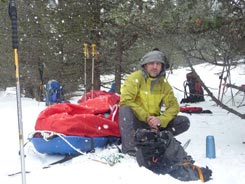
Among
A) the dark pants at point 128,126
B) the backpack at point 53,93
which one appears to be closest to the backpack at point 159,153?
the dark pants at point 128,126

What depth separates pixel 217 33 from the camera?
5094mm

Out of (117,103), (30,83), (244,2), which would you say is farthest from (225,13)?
(30,83)

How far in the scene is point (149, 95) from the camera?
492cm

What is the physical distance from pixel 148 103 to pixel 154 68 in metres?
0.43

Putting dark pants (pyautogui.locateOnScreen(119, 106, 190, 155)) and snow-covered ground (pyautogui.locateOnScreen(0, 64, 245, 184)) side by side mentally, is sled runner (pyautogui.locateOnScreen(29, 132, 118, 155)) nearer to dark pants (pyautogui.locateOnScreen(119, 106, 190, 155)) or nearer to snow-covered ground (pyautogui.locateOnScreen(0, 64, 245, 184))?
snow-covered ground (pyautogui.locateOnScreen(0, 64, 245, 184))

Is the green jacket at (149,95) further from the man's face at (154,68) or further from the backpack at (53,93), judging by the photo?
the backpack at (53,93)

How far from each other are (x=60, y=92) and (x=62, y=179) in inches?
267

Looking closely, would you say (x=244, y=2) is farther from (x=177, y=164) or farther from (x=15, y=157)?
(x=15, y=157)

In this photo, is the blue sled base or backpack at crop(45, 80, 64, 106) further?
backpack at crop(45, 80, 64, 106)

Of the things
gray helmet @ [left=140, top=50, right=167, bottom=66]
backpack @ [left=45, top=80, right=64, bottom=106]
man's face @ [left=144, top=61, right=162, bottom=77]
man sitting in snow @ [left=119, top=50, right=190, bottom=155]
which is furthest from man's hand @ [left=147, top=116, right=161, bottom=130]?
backpack @ [left=45, top=80, right=64, bottom=106]

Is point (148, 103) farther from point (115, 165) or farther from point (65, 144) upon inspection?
point (65, 144)

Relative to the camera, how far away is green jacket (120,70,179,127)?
4.79 metres

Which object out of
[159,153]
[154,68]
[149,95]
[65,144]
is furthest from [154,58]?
[65,144]

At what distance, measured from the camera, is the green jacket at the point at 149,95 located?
4.79m
